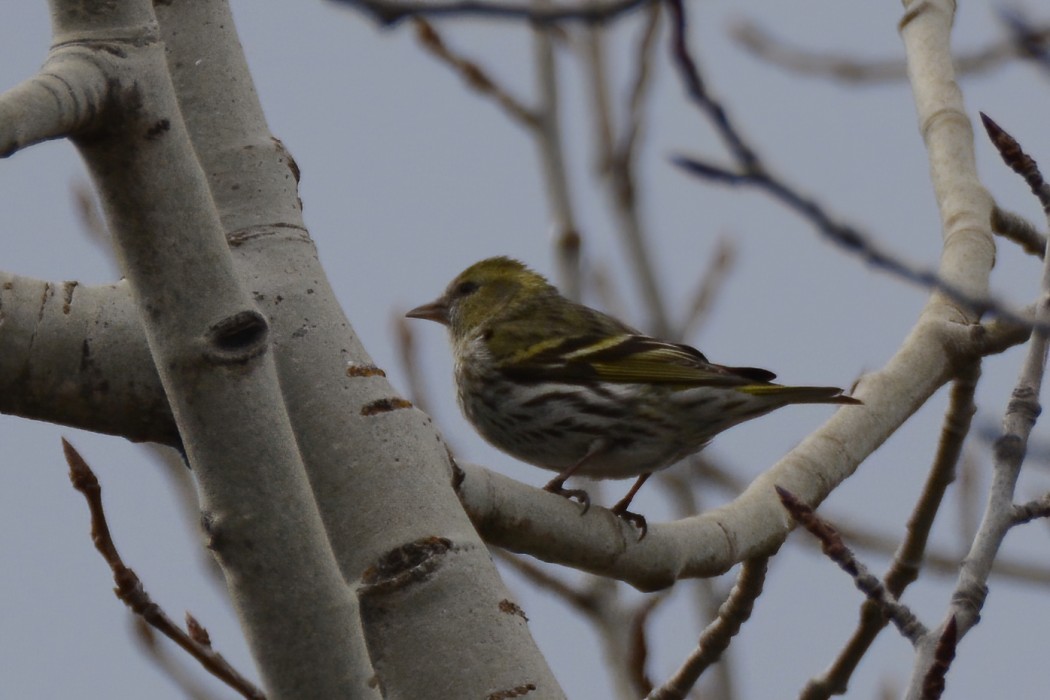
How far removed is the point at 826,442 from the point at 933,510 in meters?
0.36

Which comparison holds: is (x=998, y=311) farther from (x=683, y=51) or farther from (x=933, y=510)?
(x=933, y=510)

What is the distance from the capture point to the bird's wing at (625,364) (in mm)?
4951

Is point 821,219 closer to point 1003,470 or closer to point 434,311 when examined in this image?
point 1003,470

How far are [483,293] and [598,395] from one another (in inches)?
66.1

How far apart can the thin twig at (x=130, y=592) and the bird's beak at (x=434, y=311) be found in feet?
12.2

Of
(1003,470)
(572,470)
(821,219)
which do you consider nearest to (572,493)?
(572,470)

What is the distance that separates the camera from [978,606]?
89.5 inches

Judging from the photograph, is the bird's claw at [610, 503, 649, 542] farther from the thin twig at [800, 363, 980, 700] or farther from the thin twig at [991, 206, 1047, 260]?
the thin twig at [991, 206, 1047, 260]

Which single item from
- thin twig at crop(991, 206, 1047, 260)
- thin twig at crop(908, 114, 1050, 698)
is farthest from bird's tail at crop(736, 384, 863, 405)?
thin twig at crop(908, 114, 1050, 698)

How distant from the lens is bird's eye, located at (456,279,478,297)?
6.62 metres

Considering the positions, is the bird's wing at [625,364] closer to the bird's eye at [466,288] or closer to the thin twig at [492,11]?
the bird's eye at [466,288]

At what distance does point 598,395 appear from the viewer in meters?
5.03


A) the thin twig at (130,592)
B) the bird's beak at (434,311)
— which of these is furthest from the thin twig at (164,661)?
the bird's beak at (434,311)

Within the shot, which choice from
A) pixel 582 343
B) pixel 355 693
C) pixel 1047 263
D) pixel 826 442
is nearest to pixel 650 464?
pixel 582 343
